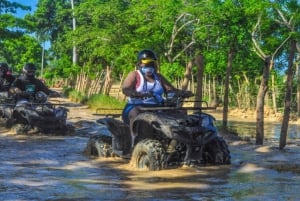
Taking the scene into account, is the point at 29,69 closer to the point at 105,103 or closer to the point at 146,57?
the point at 146,57

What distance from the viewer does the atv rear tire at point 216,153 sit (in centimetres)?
895

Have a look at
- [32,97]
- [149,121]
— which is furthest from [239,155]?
[32,97]

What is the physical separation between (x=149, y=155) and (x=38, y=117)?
21.0ft

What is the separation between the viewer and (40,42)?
249ft

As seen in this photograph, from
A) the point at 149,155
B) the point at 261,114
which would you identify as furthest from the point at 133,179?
the point at 261,114

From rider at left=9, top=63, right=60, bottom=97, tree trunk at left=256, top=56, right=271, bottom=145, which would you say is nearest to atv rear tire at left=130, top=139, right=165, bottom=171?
tree trunk at left=256, top=56, right=271, bottom=145

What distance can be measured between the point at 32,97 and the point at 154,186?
8472 millimetres

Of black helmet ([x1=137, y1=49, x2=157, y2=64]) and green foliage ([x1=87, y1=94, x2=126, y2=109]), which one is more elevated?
black helmet ([x1=137, y1=49, x2=157, y2=64])

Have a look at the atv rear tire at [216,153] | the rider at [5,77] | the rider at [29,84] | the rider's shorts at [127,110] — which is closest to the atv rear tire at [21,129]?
the rider at [29,84]

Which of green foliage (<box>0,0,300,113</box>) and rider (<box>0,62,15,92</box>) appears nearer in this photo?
green foliage (<box>0,0,300,113</box>)

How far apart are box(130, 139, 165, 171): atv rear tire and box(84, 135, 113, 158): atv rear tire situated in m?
1.54

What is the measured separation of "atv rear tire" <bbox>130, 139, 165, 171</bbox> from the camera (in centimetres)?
848

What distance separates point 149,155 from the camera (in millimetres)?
8469

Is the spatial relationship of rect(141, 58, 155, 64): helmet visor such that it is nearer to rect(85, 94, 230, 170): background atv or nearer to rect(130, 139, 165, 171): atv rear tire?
rect(85, 94, 230, 170): background atv
